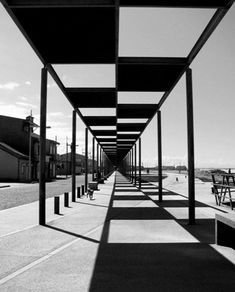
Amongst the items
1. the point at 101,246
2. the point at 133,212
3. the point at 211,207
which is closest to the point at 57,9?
the point at 101,246

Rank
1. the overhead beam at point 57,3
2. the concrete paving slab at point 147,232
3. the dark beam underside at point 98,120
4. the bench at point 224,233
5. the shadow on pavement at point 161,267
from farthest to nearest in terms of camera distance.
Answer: the dark beam underside at point 98,120, the concrete paving slab at point 147,232, the bench at point 224,233, the overhead beam at point 57,3, the shadow on pavement at point 161,267

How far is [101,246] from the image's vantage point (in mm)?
7359

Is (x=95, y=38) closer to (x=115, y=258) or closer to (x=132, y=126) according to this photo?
(x=115, y=258)

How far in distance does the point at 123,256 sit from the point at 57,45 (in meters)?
6.08

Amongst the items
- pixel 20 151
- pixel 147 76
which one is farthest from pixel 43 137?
pixel 20 151

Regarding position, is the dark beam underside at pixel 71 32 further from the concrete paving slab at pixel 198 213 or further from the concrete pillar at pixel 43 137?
the concrete paving slab at pixel 198 213

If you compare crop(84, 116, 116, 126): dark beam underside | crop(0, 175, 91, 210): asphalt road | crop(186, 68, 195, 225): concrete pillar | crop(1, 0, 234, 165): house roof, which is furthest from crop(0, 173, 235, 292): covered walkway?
crop(84, 116, 116, 126): dark beam underside

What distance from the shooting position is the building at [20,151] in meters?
47.0

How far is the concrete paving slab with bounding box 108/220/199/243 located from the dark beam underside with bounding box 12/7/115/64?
522cm

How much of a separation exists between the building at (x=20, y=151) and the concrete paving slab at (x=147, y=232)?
36.7 metres

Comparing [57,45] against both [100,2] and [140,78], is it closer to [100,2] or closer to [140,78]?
[100,2]

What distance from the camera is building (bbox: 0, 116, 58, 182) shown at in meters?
47.0

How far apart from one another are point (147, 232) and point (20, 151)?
155 ft

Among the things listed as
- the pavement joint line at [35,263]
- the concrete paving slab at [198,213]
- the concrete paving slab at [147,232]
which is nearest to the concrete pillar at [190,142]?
the concrete paving slab at [147,232]
